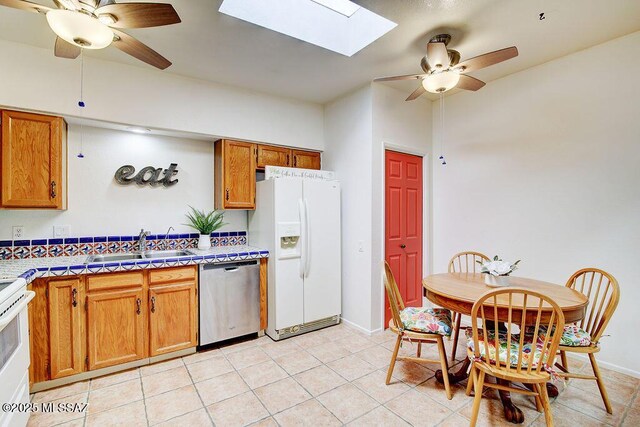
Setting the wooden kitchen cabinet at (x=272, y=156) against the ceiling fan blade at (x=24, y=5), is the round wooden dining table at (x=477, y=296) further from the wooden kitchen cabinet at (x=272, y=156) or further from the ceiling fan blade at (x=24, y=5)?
the ceiling fan blade at (x=24, y=5)

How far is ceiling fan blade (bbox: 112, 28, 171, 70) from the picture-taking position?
1751 millimetres

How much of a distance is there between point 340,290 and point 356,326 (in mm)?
434

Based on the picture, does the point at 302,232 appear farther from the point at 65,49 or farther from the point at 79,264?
the point at 65,49

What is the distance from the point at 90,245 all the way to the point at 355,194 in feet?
8.94

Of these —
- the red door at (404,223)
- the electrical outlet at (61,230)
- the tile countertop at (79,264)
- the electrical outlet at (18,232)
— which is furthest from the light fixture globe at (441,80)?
the electrical outlet at (18,232)

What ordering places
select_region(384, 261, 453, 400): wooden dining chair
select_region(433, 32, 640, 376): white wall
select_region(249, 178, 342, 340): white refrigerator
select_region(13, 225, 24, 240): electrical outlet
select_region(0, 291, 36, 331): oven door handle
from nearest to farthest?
select_region(0, 291, 36, 331): oven door handle
select_region(384, 261, 453, 400): wooden dining chair
select_region(433, 32, 640, 376): white wall
select_region(13, 225, 24, 240): electrical outlet
select_region(249, 178, 342, 340): white refrigerator

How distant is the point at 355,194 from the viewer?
3432 mm

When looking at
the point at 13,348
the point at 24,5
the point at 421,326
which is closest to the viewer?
the point at 24,5

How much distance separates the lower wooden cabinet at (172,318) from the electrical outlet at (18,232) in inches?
48.5

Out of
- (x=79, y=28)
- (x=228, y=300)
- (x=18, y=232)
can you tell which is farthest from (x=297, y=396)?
(x=18, y=232)

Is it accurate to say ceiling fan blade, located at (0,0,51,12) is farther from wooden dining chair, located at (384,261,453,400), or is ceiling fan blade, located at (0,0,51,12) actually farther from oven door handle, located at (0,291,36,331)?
wooden dining chair, located at (384,261,453,400)

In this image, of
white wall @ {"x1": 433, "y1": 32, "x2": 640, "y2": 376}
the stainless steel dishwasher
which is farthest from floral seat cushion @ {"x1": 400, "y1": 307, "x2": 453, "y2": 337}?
the stainless steel dishwasher

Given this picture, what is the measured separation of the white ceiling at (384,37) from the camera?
205 cm

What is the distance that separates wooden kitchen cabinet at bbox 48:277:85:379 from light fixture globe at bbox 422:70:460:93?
3.17m
